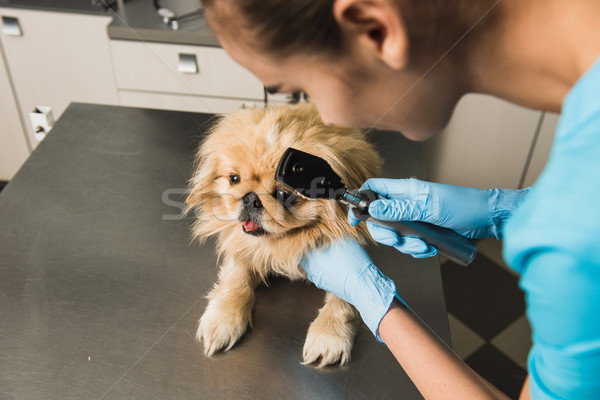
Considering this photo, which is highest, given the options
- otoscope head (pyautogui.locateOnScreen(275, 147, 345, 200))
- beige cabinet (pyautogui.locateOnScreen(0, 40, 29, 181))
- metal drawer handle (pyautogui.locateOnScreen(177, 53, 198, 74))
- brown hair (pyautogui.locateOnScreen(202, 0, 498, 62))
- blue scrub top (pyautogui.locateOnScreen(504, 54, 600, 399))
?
brown hair (pyautogui.locateOnScreen(202, 0, 498, 62))

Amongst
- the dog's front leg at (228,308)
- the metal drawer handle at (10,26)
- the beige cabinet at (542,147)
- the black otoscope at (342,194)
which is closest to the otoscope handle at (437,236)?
the black otoscope at (342,194)

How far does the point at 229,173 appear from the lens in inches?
44.9

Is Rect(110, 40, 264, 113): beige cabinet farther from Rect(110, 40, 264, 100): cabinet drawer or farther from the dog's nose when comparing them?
the dog's nose

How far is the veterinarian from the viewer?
0.52 m

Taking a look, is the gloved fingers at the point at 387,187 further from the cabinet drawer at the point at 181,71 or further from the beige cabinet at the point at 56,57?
the beige cabinet at the point at 56,57

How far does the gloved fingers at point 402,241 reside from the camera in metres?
1.07

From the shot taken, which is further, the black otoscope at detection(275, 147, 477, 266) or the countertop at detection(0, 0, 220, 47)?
the countertop at detection(0, 0, 220, 47)

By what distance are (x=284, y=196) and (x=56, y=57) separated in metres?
1.96

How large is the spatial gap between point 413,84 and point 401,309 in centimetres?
52

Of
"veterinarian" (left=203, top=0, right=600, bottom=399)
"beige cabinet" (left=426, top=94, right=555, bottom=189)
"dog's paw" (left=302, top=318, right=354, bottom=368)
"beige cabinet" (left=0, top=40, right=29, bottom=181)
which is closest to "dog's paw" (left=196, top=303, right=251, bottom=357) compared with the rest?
"dog's paw" (left=302, top=318, right=354, bottom=368)

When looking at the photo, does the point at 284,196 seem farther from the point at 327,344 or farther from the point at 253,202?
the point at 327,344

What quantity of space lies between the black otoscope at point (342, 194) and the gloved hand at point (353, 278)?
111 millimetres

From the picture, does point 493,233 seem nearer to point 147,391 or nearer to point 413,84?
point 413,84

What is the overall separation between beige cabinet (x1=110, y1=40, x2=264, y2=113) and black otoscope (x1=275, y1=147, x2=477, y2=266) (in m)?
1.36
